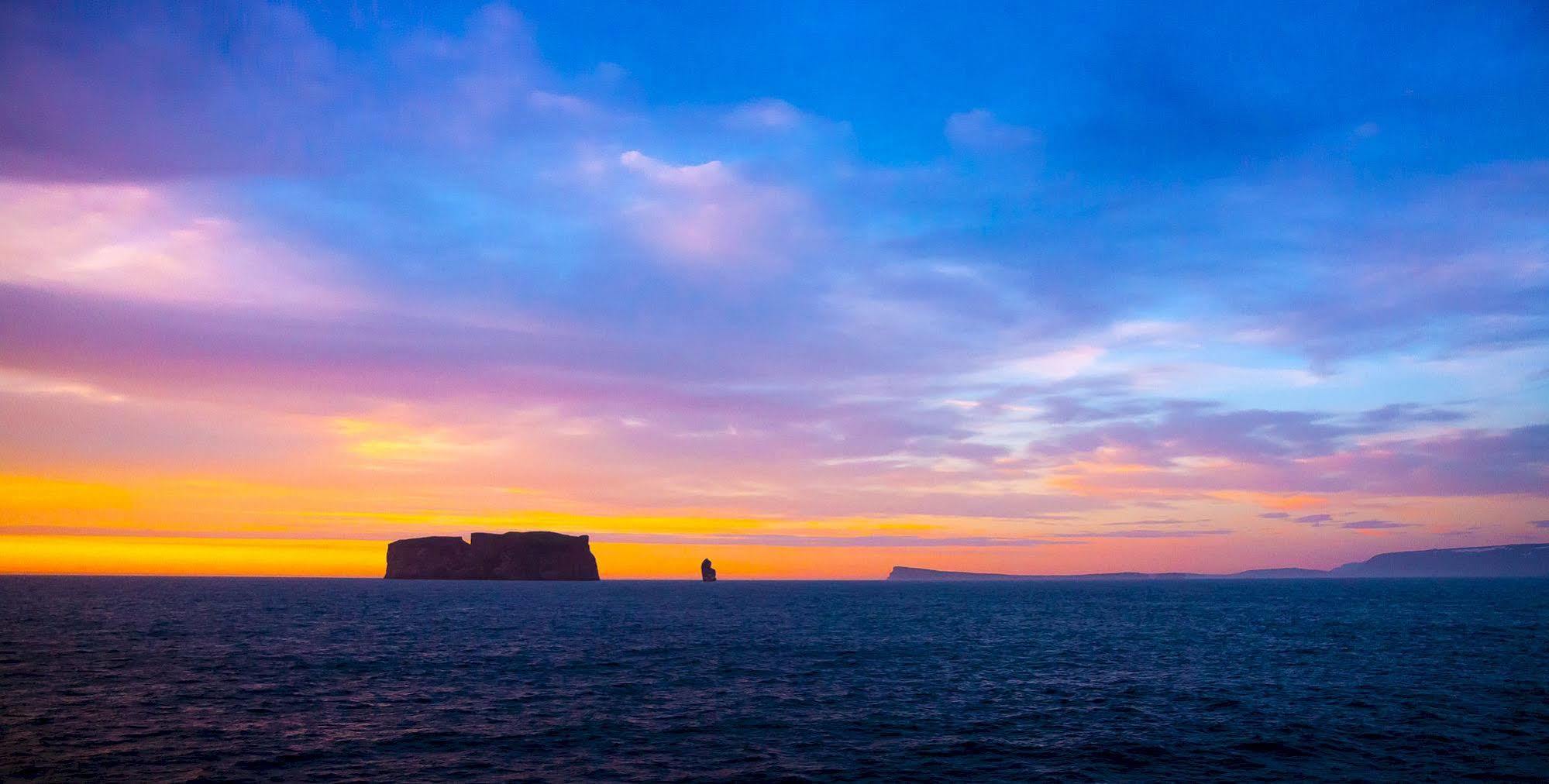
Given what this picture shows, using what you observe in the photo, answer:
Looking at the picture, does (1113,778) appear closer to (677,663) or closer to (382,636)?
(677,663)

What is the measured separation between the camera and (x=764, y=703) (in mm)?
45250

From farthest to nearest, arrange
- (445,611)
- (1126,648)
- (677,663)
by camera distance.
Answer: (445,611)
(1126,648)
(677,663)

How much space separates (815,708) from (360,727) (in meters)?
21.6

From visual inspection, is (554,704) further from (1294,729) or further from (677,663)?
(1294,729)

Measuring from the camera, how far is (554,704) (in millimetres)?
44594

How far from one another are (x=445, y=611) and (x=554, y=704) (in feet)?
313

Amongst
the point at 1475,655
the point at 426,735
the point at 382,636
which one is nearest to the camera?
the point at 426,735

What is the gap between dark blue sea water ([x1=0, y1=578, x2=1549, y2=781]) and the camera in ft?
106

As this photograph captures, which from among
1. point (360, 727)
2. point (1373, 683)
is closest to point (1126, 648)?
point (1373, 683)

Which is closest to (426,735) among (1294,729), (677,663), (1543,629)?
(677,663)

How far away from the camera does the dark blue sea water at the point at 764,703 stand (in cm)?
3231

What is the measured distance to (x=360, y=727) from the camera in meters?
38.3

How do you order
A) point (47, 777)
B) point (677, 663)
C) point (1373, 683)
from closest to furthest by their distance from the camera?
point (47, 777)
point (1373, 683)
point (677, 663)

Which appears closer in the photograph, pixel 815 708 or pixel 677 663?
pixel 815 708
